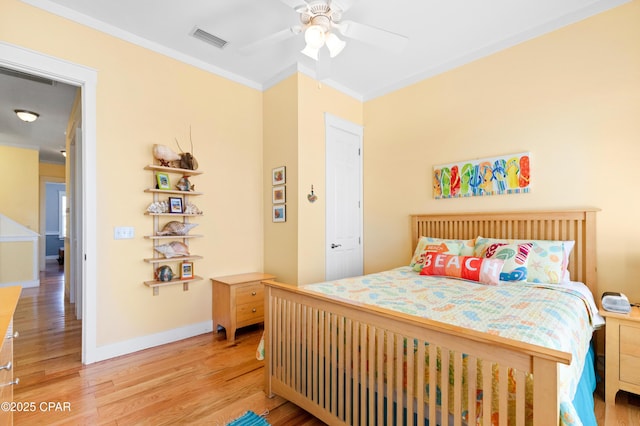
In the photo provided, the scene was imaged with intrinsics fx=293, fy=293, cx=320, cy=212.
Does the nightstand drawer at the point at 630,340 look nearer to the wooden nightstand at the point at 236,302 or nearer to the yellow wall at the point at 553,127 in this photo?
the yellow wall at the point at 553,127

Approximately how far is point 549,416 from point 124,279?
3.12 meters

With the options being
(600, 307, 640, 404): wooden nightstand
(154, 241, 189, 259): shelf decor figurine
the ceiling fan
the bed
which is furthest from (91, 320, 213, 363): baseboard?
(600, 307, 640, 404): wooden nightstand

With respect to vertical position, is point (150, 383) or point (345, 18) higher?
point (345, 18)

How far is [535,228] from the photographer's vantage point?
268 centimetres

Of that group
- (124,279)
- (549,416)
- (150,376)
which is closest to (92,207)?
(124,279)

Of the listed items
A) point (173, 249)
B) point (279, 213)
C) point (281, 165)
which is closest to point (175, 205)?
point (173, 249)

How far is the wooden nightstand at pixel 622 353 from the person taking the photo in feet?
6.14

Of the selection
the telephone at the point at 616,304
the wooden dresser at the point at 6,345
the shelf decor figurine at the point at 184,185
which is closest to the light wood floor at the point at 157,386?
the telephone at the point at 616,304

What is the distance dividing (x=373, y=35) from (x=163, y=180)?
2312 mm

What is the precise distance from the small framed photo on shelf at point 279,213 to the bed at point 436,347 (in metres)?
1.35

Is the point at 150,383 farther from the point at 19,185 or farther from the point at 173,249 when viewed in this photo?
the point at 19,185

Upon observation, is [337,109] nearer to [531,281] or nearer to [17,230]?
[531,281]

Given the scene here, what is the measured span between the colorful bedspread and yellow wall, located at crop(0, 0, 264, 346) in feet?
5.69

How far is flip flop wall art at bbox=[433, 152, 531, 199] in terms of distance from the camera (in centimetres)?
278
